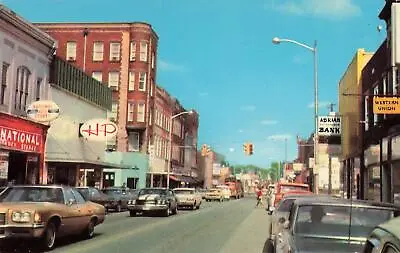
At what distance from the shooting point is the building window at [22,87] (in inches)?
1172

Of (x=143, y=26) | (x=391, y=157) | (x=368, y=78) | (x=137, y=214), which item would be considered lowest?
(x=137, y=214)

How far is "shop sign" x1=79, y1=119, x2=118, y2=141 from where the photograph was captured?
35.9m

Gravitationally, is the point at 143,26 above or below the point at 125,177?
above

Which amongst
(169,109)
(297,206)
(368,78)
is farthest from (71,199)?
(169,109)

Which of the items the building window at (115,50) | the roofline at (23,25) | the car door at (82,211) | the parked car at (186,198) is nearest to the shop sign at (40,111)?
the roofline at (23,25)

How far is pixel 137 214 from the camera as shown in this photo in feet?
103

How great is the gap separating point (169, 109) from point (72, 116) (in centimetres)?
3861

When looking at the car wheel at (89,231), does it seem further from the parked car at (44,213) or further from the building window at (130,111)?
the building window at (130,111)

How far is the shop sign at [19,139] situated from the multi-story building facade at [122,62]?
2951 cm

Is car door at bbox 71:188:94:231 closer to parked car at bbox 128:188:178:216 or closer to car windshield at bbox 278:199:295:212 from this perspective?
car windshield at bbox 278:199:295:212

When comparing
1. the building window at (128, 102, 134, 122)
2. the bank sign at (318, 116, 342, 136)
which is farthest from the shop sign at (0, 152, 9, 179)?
the building window at (128, 102, 134, 122)

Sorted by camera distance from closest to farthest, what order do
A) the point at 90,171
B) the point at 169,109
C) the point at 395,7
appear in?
the point at 395,7
the point at 90,171
the point at 169,109

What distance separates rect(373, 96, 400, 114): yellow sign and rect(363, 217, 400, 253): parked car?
45.4ft

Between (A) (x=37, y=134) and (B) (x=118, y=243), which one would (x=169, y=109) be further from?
(B) (x=118, y=243)
